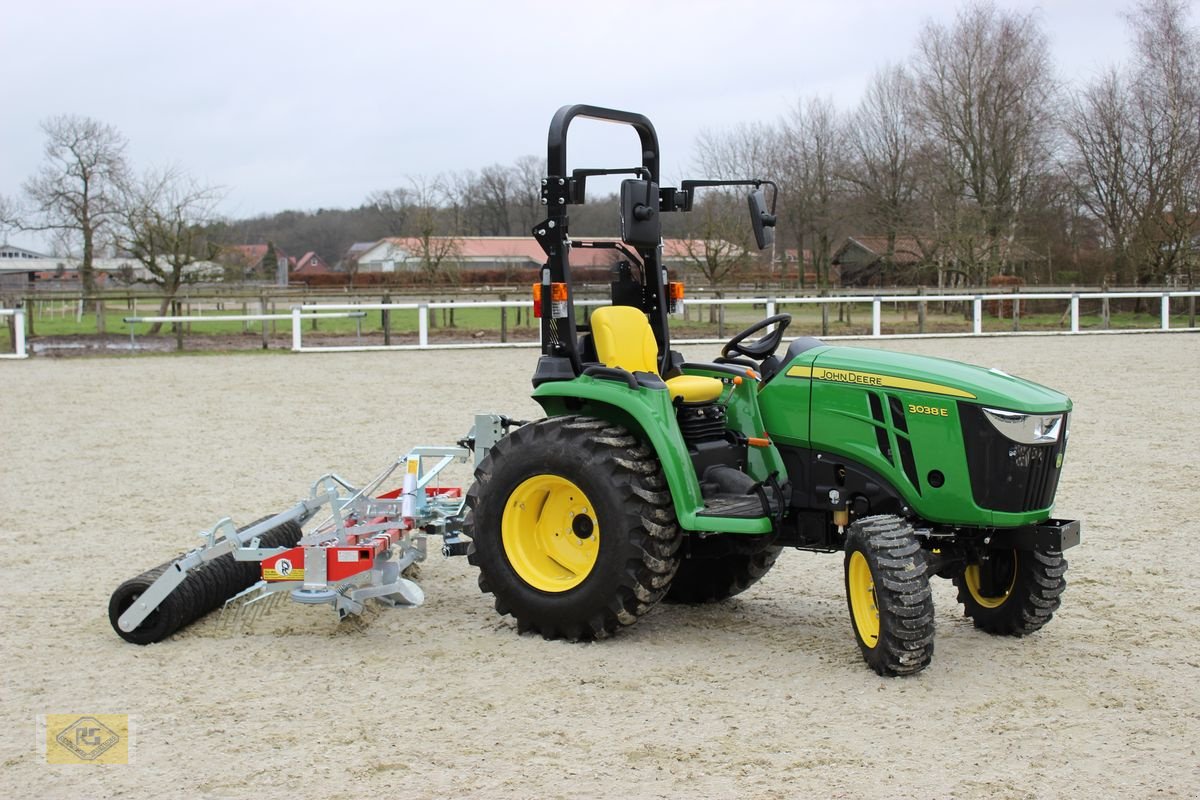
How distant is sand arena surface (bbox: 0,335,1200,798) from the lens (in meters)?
4.02

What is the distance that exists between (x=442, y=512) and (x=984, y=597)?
8.82 ft

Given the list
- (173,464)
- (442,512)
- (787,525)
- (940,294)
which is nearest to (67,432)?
(173,464)

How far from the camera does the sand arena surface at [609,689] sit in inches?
158

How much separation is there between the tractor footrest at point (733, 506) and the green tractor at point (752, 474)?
0.01 m

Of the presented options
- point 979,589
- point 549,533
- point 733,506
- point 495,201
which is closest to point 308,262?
point 495,201

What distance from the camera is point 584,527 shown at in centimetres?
559

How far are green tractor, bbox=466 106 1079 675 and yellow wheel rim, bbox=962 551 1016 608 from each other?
0.01m

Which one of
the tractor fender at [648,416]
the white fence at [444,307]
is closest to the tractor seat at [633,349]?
the tractor fender at [648,416]

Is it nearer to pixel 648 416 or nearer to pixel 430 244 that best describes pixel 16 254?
pixel 430 244

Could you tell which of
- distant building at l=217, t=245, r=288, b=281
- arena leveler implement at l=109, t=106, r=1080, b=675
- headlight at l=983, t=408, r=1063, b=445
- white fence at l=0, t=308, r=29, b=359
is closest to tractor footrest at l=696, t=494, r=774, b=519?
arena leveler implement at l=109, t=106, r=1080, b=675

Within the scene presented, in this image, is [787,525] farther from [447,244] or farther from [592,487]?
[447,244]

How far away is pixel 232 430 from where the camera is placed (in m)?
12.2

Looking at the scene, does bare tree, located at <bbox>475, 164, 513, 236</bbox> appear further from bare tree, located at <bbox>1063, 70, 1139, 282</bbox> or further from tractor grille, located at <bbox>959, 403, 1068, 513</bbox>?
tractor grille, located at <bbox>959, 403, 1068, 513</bbox>
